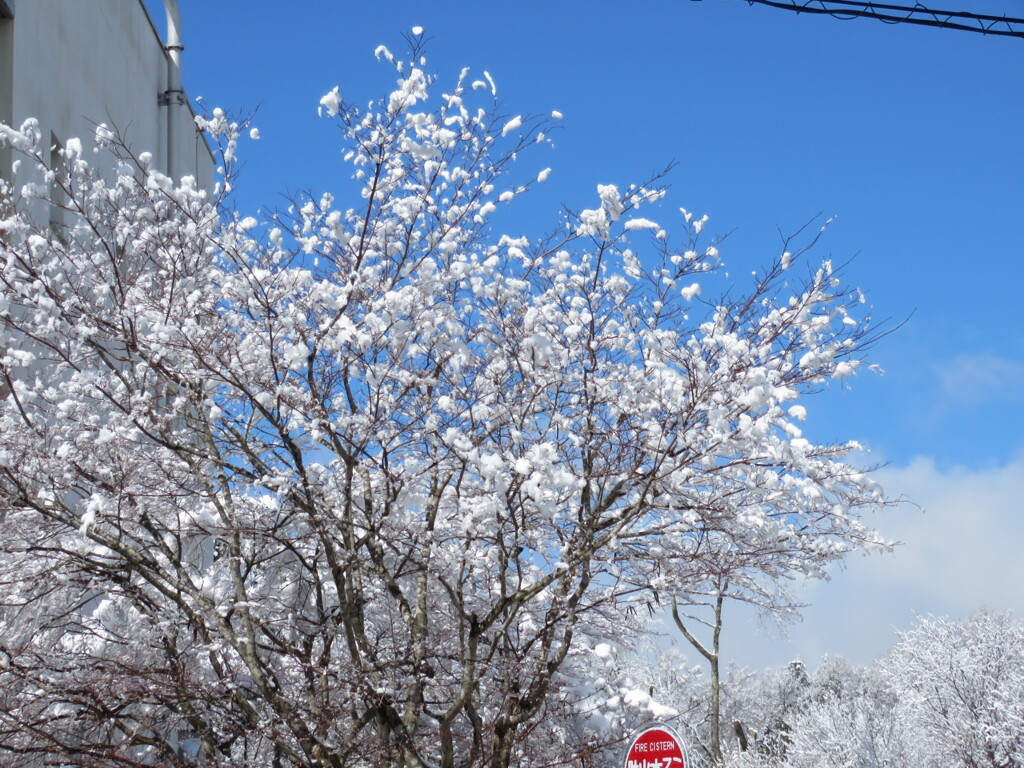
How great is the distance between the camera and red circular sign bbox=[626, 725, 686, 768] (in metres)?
8.52

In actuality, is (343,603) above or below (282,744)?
above

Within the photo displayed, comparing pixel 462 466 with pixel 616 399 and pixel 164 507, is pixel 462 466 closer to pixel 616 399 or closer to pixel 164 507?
pixel 616 399

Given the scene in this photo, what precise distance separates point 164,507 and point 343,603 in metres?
2.17

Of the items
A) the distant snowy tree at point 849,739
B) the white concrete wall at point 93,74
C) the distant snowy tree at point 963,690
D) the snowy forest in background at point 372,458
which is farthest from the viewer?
the distant snowy tree at point 849,739

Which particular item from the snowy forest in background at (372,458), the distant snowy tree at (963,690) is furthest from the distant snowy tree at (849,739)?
the snowy forest in background at (372,458)

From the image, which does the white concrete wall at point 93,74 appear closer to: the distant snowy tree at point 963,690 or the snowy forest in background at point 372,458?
the snowy forest in background at point 372,458

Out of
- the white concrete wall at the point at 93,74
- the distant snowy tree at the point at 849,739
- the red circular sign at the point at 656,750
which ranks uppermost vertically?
the white concrete wall at the point at 93,74

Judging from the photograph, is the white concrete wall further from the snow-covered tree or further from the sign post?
the sign post

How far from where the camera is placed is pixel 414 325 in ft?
29.3

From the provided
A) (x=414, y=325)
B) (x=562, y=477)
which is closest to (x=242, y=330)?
(x=414, y=325)

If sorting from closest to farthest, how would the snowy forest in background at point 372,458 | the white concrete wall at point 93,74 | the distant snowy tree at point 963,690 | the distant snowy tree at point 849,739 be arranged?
1. the snowy forest in background at point 372,458
2. the white concrete wall at point 93,74
3. the distant snowy tree at point 963,690
4. the distant snowy tree at point 849,739

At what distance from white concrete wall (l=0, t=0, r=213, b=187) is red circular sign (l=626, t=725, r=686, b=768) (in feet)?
29.7

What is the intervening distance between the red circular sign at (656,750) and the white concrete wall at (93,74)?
905 centimetres

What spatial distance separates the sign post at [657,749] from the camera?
851 centimetres
